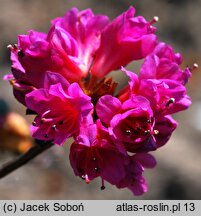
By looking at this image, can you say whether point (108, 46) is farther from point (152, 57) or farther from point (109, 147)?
point (109, 147)

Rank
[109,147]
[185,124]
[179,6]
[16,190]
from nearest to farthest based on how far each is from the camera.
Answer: [109,147] → [16,190] → [185,124] → [179,6]

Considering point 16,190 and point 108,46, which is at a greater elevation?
point 108,46

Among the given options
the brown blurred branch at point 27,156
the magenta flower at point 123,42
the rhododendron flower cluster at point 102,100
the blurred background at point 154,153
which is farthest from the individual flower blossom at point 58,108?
the blurred background at point 154,153

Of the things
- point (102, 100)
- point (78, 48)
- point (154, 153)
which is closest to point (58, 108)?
point (102, 100)

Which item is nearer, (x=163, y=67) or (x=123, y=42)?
(x=163, y=67)

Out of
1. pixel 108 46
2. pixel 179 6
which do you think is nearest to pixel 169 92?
pixel 108 46

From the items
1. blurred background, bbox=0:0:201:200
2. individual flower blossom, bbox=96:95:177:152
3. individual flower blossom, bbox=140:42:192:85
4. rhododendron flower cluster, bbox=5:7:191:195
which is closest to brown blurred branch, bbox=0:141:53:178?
rhododendron flower cluster, bbox=5:7:191:195

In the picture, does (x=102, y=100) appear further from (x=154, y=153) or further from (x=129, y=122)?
(x=154, y=153)
